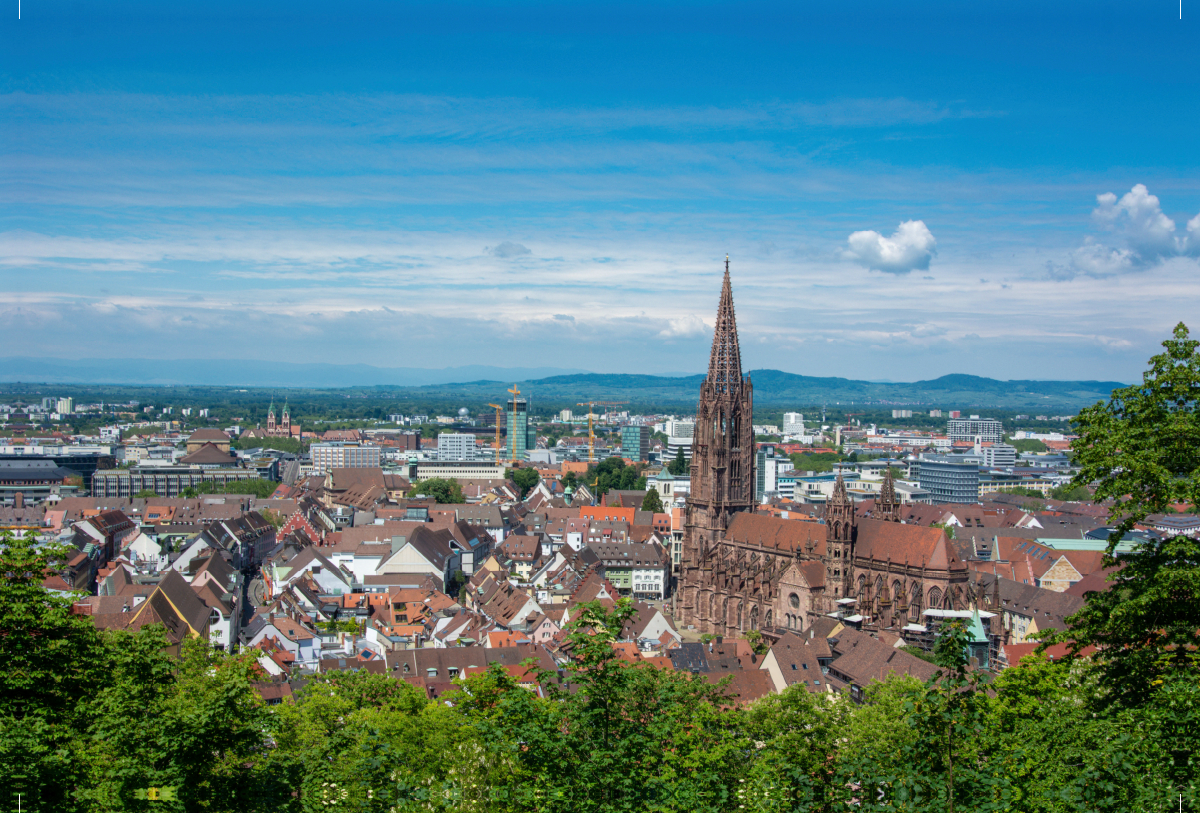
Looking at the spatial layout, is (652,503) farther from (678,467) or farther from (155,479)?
(155,479)

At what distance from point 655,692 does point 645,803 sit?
23.0ft

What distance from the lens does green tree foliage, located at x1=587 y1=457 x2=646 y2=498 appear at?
176m

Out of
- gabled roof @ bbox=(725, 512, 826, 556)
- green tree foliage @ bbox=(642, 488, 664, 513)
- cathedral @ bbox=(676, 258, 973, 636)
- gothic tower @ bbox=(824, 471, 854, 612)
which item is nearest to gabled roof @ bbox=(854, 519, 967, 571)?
cathedral @ bbox=(676, 258, 973, 636)

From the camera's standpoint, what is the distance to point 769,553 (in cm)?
8275

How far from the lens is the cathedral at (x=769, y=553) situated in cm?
6969

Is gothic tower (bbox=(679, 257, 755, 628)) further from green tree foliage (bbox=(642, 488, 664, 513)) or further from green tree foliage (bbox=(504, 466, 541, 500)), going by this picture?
green tree foliage (bbox=(504, 466, 541, 500))

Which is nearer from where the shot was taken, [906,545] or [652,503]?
[906,545]

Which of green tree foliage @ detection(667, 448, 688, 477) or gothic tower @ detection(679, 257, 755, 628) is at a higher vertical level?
gothic tower @ detection(679, 257, 755, 628)

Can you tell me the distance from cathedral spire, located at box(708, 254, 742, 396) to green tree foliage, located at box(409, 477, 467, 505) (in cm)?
6728

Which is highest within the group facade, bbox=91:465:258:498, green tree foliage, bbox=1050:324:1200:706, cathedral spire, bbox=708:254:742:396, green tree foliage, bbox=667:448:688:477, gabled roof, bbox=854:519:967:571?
cathedral spire, bbox=708:254:742:396

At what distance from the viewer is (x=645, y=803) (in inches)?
755

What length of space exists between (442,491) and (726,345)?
235 feet

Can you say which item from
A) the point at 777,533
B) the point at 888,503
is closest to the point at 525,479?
the point at 888,503

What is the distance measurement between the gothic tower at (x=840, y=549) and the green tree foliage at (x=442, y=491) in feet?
267
